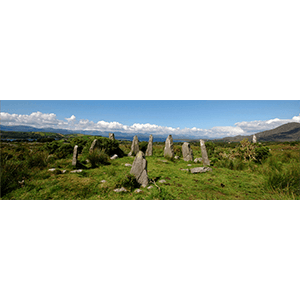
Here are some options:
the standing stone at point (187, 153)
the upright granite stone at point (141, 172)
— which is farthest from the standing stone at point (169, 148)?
the upright granite stone at point (141, 172)

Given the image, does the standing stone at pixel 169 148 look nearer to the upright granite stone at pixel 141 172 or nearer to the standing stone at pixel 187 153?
the standing stone at pixel 187 153

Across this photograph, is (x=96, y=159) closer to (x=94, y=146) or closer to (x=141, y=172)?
(x=94, y=146)

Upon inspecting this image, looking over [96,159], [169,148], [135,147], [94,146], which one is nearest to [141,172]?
[96,159]

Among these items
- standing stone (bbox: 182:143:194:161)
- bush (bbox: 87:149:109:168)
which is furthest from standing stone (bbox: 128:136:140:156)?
standing stone (bbox: 182:143:194:161)

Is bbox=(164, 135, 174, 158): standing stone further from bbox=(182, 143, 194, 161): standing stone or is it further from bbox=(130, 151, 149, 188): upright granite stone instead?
bbox=(130, 151, 149, 188): upright granite stone
